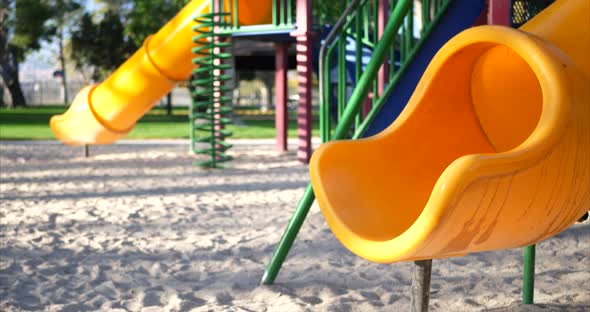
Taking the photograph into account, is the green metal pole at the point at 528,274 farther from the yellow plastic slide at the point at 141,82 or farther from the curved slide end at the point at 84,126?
the curved slide end at the point at 84,126

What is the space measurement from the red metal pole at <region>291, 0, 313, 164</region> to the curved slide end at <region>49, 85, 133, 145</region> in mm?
2561

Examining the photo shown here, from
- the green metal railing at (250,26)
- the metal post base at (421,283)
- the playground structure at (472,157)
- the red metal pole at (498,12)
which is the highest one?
the green metal railing at (250,26)

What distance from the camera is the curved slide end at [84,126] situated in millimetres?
9492

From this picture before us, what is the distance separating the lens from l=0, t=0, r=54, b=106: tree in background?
32.0 meters

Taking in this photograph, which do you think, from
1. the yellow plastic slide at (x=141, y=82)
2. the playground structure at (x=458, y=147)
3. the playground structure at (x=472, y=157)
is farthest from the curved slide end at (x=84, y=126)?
the playground structure at (x=472, y=157)

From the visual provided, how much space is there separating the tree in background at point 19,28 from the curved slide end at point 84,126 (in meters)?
24.5

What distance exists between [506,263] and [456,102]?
165 centimetres

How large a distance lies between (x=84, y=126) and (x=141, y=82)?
3.59 ft

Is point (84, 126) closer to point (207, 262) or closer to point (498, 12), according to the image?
point (207, 262)

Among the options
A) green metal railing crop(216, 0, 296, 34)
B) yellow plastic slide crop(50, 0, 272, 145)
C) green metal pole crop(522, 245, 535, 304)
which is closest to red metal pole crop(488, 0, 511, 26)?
green metal pole crop(522, 245, 535, 304)

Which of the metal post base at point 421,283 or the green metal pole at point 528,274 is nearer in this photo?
the metal post base at point 421,283

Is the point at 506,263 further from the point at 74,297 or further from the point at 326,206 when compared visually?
the point at 74,297

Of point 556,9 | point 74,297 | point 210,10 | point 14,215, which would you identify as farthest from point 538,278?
point 210,10

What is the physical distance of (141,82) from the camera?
9289 mm
